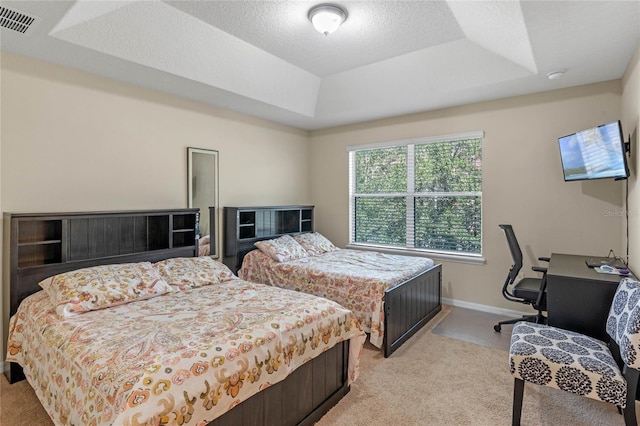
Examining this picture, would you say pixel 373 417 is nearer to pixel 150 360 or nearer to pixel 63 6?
pixel 150 360

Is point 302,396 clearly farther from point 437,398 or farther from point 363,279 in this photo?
point 363,279

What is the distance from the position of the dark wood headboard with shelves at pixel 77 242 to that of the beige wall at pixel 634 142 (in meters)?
4.08

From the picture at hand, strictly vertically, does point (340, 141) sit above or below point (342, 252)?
above

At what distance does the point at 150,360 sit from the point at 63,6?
227cm

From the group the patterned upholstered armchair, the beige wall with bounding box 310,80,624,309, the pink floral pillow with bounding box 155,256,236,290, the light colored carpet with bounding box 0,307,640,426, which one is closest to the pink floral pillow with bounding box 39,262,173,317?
the pink floral pillow with bounding box 155,256,236,290

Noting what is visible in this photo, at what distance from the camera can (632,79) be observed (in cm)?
277

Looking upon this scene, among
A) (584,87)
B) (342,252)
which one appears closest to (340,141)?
(342,252)

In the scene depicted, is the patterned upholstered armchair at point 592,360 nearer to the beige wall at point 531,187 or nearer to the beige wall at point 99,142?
the beige wall at point 531,187

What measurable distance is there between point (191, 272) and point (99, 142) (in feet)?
5.03

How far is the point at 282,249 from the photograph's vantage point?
424 cm

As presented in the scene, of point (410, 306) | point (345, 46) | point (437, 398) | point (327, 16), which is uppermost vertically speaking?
point (345, 46)

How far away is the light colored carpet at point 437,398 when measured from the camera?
2.12m

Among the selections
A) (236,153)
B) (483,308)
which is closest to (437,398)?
(483,308)

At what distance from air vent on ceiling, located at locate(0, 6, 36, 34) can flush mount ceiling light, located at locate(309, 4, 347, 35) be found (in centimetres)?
195
